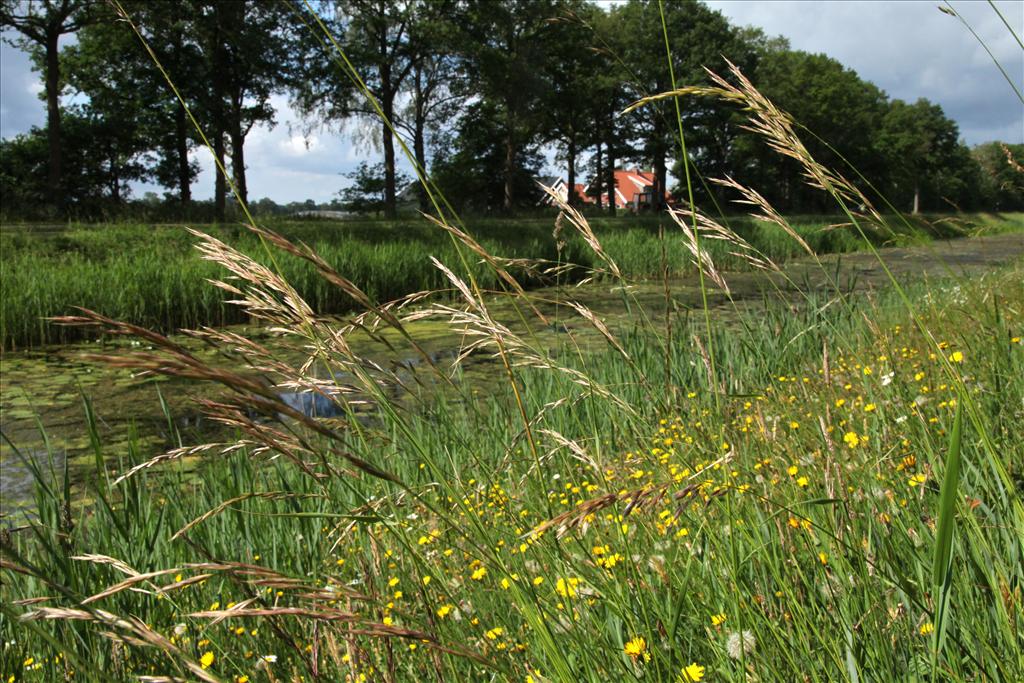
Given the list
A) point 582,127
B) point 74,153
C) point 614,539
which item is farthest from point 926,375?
point 582,127

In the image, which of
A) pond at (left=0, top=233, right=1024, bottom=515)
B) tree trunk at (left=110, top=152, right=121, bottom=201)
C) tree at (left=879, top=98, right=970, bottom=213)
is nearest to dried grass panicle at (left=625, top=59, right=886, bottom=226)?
pond at (left=0, top=233, right=1024, bottom=515)

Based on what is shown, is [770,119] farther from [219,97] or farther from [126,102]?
[126,102]

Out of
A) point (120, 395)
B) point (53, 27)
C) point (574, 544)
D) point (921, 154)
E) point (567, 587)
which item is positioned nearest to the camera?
point (567, 587)

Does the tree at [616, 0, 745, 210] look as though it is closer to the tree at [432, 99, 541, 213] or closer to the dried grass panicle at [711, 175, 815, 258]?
Result: the tree at [432, 99, 541, 213]

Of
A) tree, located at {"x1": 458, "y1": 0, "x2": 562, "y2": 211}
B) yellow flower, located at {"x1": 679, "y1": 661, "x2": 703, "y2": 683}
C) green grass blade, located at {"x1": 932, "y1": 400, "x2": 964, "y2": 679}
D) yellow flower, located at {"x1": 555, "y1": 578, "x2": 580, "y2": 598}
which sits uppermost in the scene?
tree, located at {"x1": 458, "y1": 0, "x2": 562, "y2": 211}

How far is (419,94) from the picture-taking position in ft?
96.1

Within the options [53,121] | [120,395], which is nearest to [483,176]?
[53,121]

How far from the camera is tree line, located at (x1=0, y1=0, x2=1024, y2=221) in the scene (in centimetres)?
1950

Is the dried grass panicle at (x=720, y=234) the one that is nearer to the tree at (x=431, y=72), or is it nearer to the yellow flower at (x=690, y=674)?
the yellow flower at (x=690, y=674)

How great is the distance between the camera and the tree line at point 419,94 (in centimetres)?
1950

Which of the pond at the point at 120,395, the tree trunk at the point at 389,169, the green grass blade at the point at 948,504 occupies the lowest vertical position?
the pond at the point at 120,395

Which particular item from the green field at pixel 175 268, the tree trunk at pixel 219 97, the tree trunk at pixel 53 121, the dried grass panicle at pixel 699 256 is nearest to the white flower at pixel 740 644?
the dried grass panicle at pixel 699 256

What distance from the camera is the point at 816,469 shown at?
1.95 m

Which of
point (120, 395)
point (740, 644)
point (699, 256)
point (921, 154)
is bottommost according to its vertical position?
point (120, 395)
